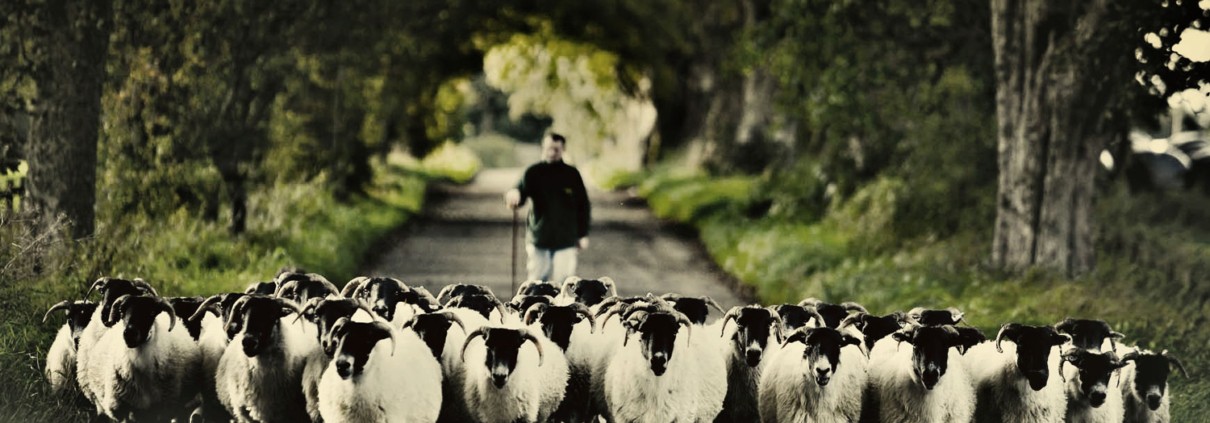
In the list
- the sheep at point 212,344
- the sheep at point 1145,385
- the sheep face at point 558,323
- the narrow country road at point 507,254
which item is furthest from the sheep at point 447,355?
the narrow country road at point 507,254

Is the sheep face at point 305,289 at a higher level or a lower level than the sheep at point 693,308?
lower

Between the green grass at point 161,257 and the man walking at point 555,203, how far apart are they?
10.2 ft

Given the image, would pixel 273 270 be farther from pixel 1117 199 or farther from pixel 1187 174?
pixel 1187 174

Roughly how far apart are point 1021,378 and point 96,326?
6.42 meters

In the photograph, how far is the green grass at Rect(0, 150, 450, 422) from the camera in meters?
10.9

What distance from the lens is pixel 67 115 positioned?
1538 cm

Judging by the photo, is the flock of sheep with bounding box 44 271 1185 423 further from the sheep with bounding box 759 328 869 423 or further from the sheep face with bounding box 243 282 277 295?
the sheep face with bounding box 243 282 277 295

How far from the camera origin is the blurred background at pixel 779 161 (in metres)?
14.4

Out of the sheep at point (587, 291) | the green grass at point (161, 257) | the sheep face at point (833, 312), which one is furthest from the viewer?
the sheep at point (587, 291)

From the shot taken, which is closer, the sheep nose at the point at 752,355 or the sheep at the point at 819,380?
the sheep at the point at 819,380

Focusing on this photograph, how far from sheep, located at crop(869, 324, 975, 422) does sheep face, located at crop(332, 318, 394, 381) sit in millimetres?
3367

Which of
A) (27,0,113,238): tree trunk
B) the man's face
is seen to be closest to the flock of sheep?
the man's face

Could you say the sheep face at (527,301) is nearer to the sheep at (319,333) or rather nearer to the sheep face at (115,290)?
the sheep at (319,333)

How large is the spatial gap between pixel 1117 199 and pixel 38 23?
18.7m
